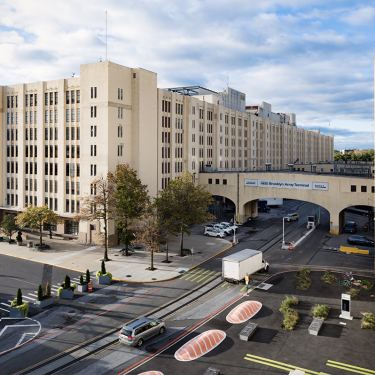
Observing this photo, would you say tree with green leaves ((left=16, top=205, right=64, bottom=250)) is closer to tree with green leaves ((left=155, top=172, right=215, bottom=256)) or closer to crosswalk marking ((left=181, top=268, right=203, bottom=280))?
tree with green leaves ((left=155, top=172, right=215, bottom=256))

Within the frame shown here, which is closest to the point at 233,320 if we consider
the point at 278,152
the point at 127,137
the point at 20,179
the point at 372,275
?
the point at 372,275

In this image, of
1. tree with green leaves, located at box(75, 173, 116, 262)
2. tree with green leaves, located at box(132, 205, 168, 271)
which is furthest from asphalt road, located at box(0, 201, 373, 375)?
tree with green leaves, located at box(75, 173, 116, 262)

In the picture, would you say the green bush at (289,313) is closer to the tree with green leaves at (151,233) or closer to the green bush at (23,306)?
the tree with green leaves at (151,233)

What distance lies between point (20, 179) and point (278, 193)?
168 feet

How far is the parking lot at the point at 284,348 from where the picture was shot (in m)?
24.3

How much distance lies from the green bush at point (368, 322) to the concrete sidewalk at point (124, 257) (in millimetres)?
21484

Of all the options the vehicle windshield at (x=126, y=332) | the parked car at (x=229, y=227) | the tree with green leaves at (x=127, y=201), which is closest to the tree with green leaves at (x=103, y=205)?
the tree with green leaves at (x=127, y=201)

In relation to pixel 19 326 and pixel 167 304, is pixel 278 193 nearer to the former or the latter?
pixel 167 304

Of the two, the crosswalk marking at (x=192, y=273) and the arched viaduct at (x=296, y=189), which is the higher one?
the arched viaduct at (x=296, y=189)

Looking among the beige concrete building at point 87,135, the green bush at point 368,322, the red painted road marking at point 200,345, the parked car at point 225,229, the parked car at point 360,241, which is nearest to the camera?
the red painted road marking at point 200,345

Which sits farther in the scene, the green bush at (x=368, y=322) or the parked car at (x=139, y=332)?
the green bush at (x=368, y=322)

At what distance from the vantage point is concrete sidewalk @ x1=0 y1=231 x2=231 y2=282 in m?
45.3

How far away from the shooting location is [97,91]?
5862 centimetres

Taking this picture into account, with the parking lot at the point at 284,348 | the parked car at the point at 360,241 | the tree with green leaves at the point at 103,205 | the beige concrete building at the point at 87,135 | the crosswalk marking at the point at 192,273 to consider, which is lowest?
the parking lot at the point at 284,348
